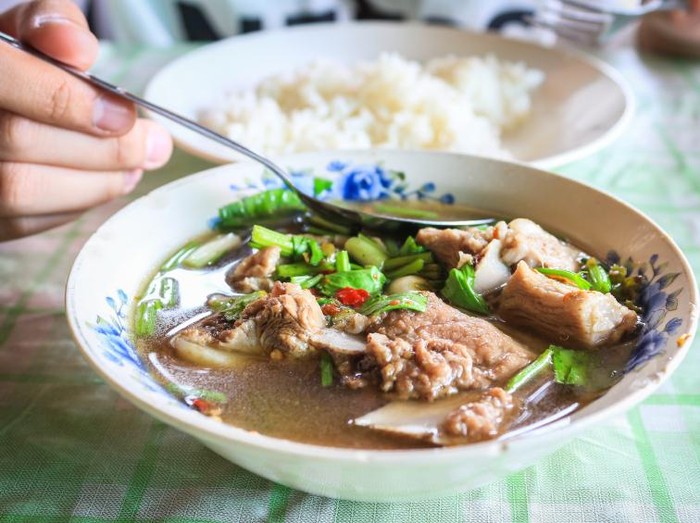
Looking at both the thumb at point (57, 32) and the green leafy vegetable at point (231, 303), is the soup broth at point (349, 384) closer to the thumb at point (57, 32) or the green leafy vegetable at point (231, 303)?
the green leafy vegetable at point (231, 303)

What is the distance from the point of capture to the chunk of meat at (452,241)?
71.6 inches

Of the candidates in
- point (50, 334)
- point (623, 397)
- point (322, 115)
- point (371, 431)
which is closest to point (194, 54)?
point (322, 115)

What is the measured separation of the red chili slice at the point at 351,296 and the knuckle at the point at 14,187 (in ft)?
3.46

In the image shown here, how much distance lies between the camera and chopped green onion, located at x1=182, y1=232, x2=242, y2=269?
1.99 metres

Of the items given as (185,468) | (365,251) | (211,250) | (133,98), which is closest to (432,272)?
(365,251)

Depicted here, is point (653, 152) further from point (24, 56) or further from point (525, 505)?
point (24, 56)

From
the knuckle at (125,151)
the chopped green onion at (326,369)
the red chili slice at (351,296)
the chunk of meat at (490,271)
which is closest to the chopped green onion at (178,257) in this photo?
the knuckle at (125,151)

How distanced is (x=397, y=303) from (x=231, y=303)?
46cm

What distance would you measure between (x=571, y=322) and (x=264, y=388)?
0.70 m

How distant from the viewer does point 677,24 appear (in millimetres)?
4023

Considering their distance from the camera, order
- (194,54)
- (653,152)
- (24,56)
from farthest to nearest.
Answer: (194,54) → (653,152) → (24,56)

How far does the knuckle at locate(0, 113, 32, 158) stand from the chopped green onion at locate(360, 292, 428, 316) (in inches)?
44.9

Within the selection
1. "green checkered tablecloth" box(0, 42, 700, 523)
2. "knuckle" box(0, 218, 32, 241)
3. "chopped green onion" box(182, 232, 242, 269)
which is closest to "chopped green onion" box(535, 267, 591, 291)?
"green checkered tablecloth" box(0, 42, 700, 523)

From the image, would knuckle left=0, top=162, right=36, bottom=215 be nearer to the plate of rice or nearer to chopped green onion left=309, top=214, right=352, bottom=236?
the plate of rice
